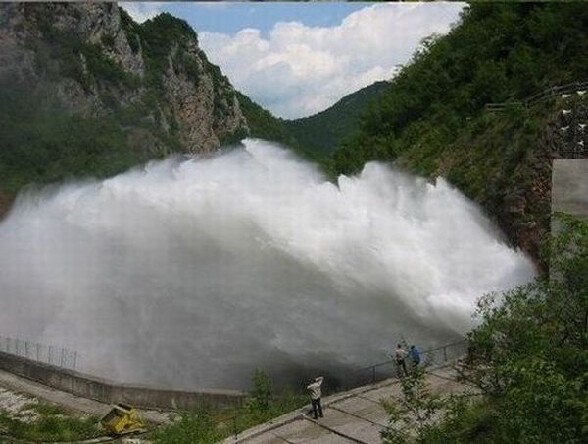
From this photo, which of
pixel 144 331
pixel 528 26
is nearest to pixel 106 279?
pixel 144 331

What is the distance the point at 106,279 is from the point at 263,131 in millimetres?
108407

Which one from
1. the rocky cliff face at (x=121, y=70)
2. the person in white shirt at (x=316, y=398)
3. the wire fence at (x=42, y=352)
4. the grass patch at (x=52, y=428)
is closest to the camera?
the person in white shirt at (x=316, y=398)

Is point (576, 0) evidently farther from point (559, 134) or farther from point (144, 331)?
point (144, 331)

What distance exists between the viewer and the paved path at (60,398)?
19344mm

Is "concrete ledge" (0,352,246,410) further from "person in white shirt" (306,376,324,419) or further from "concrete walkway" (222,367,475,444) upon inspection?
"person in white shirt" (306,376,324,419)

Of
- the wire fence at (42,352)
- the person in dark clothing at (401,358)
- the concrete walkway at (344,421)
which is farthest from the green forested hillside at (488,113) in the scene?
the wire fence at (42,352)

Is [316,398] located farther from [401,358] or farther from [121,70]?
[121,70]

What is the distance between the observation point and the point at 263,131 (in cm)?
Answer: 13400

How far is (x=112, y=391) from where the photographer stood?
20766mm

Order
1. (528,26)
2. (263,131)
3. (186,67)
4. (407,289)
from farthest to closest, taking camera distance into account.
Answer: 1. (263,131)
2. (186,67)
3. (528,26)
4. (407,289)

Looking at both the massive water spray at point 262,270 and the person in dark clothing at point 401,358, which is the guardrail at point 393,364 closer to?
the massive water spray at point 262,270

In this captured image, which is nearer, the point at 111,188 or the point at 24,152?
the point at 111,188

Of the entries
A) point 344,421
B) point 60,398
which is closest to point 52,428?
point 60,398

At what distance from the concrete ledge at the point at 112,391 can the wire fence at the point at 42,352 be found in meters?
A: 1.03
